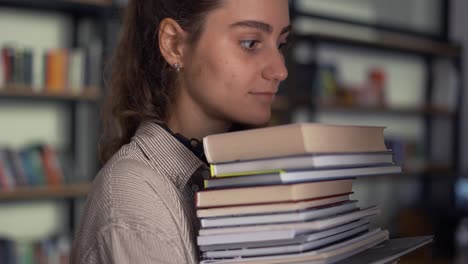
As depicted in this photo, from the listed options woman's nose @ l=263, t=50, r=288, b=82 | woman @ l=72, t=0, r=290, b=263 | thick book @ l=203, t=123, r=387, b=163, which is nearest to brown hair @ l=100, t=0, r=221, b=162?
woman @ l=72, t=0, r=290, b=263

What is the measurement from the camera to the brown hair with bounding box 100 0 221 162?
1117mm

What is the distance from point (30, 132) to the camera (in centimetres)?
363

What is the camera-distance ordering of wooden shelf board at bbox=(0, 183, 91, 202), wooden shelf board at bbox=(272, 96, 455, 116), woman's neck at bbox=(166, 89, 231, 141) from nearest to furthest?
woman's neck at bbox=(166, 89, 231, 141)
wooden shelf board at bbox=(0, 183, 91, 202)
wooden shelf board at bbox=(272, 96, 455, 116)

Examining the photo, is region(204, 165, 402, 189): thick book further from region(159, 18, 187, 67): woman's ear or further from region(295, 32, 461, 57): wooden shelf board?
region(295, 32, 461, 57): wooden shelf board

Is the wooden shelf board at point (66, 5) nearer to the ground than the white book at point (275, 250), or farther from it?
farther from it

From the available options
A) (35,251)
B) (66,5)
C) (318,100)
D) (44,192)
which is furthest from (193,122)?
(318,100)

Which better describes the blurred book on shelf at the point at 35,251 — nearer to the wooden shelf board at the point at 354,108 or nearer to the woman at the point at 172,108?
the wooden shelf board at the point at 354,108

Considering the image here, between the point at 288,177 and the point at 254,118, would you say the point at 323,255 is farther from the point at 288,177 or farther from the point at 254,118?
the point at 254,118

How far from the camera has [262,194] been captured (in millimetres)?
831

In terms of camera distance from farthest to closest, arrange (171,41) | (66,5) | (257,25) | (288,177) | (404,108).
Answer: (404,108), (66,5), (171,41), (257,25), (288,177)

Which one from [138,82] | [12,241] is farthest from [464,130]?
[138,82]

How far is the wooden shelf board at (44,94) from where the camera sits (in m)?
3.19

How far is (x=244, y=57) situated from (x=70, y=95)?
246 cm

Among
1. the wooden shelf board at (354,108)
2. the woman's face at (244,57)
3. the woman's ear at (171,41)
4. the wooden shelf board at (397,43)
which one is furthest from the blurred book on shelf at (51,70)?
the woman's face at (244,57)
